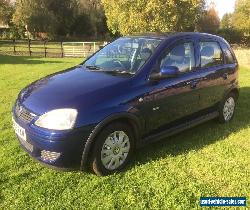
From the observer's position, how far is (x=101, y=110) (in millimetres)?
4301

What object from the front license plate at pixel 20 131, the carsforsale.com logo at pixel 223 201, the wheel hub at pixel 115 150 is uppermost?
the front license plate at pixel 20 131

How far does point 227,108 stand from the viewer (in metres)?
6.91

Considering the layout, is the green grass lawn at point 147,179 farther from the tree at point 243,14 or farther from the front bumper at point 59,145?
the tree at point 243,14

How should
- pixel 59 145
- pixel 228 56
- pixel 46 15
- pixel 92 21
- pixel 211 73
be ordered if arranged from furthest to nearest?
1. pixel 92 21
2. pixel 46 15
3. pixel 228 56
4. pixel 211 73
5. pixel 59 145

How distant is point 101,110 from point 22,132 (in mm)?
1065

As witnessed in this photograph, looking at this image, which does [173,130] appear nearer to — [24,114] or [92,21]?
[24,114]

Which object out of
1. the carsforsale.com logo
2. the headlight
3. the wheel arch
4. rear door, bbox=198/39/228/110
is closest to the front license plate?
the headlight

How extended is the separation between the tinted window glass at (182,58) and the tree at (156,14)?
20.9 meters

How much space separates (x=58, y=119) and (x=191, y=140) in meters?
2.70

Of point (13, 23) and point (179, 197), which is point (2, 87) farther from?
point (13, 23)

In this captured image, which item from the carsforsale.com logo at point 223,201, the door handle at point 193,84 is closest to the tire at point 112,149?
the carsforsale.com logo at point 223,201

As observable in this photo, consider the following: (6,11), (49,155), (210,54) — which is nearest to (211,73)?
(210,54)

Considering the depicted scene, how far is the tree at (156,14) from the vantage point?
85.4 feet

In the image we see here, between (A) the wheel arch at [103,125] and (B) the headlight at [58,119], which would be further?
(A) the wheel arch at [103,125]
